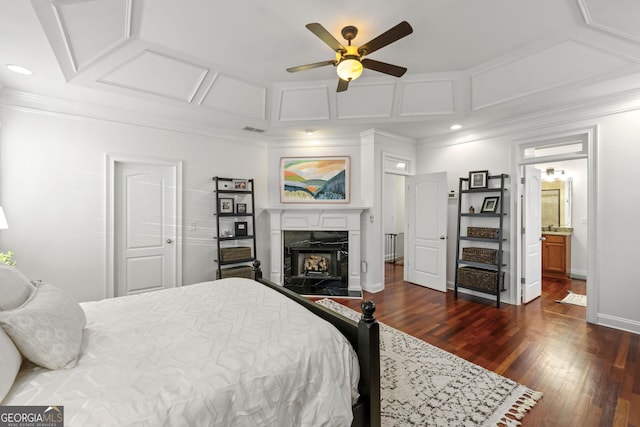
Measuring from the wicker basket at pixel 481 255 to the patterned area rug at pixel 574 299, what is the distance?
1200 millimetres

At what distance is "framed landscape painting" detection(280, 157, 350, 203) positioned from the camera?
452 centimetres

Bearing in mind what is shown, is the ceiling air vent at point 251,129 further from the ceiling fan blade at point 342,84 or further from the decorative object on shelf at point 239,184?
the ceiling fan blade at point 342,84

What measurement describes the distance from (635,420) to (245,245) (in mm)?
4384

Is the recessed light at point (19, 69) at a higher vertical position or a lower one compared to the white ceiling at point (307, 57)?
lower

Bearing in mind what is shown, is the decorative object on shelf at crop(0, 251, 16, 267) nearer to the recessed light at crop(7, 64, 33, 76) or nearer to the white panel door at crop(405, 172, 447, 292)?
the recessed light at crop(7, 64, 33, 76)

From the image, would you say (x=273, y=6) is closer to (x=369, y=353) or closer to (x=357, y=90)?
(x=357, y=90)

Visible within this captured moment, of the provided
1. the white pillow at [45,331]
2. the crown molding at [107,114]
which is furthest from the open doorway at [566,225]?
the white pillow at [45,331]

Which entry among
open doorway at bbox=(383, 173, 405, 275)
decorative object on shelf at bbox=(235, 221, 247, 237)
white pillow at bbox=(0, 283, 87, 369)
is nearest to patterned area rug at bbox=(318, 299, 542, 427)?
white pillow at bbox=(0, 283, 87, 369)

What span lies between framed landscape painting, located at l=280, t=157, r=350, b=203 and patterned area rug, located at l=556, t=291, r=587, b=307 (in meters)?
3.54

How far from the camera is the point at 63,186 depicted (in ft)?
10.4

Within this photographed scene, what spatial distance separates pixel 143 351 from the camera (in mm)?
1242

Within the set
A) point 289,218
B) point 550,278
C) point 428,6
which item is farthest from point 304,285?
point 550,278

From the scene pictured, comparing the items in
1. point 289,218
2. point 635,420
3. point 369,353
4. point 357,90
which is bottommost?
point 635,420

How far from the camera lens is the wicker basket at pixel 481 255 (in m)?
3.81
